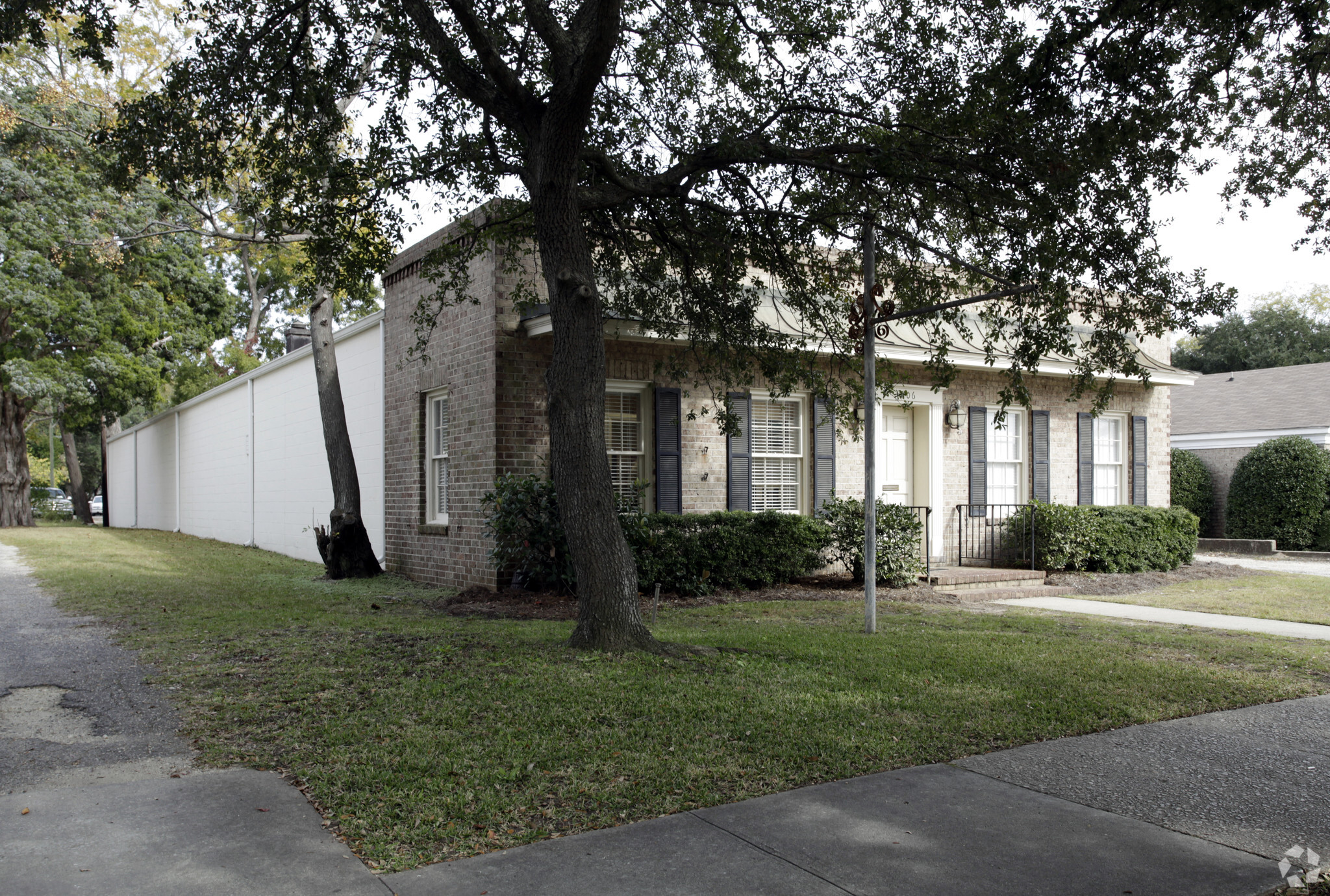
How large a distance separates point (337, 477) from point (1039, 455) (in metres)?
11.2

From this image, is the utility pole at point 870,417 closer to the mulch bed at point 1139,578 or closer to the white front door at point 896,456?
the mulch bed at point 1139,578

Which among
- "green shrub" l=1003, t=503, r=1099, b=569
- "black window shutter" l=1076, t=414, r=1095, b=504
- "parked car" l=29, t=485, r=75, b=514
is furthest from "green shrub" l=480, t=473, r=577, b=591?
"parked car" l=29, t=485, r=75, b=514

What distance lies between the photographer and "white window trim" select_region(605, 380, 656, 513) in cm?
1223

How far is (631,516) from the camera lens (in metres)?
11.0

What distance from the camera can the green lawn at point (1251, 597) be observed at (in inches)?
426

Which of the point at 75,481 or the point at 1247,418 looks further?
the point at 75,481

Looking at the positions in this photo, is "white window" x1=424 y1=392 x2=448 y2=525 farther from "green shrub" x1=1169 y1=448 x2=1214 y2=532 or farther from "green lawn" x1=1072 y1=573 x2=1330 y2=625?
"green shrub" x1=1169 y1=448 x2=1214 y2=532

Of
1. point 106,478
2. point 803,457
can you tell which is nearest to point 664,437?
point 803,457

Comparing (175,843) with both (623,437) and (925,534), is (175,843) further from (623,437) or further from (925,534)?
(925,534)

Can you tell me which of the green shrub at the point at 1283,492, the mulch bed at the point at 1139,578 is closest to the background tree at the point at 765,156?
the mulch bed at the point at 1139,578

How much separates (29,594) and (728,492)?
869 centimetres

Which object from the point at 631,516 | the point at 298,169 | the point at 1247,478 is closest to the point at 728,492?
the point at 631,516

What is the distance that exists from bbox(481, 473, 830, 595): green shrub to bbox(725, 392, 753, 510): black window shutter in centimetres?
70

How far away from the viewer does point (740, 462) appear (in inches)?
505
